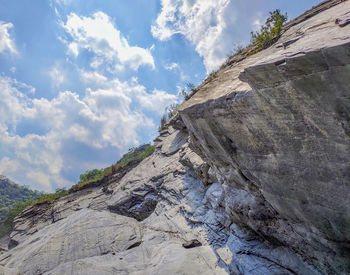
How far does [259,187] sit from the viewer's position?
8086mm

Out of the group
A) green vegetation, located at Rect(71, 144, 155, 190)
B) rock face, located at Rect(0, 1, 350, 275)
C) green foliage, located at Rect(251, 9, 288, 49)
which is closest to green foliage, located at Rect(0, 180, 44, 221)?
green vegetation, located at Rect(71, 144, 155, 190)

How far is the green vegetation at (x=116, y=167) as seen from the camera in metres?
33.4

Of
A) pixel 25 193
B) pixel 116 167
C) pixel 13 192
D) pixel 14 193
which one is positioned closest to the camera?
pixel 116 167

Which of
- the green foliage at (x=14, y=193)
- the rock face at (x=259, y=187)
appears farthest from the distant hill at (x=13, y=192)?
the rock face at (x=259, y=187)

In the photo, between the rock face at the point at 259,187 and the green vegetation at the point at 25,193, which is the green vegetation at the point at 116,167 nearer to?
the green vegetation at the point at 25,193

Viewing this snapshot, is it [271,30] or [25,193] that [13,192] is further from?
[271,30]

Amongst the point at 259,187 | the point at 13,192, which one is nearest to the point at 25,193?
the point at 13,192

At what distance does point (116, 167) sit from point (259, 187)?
30.3 meters

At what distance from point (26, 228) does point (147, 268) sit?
2510cm

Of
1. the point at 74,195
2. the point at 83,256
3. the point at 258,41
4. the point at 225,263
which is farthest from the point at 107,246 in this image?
the point at 74,195

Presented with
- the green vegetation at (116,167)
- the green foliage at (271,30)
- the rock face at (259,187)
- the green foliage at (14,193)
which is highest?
the green foliage at (14,193)

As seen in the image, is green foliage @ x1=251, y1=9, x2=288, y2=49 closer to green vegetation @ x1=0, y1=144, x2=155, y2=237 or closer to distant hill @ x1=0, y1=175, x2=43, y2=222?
green vegetation @ x1=0, y1=144, x2=155, y2=237

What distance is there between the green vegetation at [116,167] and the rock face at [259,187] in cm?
1669

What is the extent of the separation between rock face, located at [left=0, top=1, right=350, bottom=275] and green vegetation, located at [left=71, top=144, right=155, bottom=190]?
657 inches
